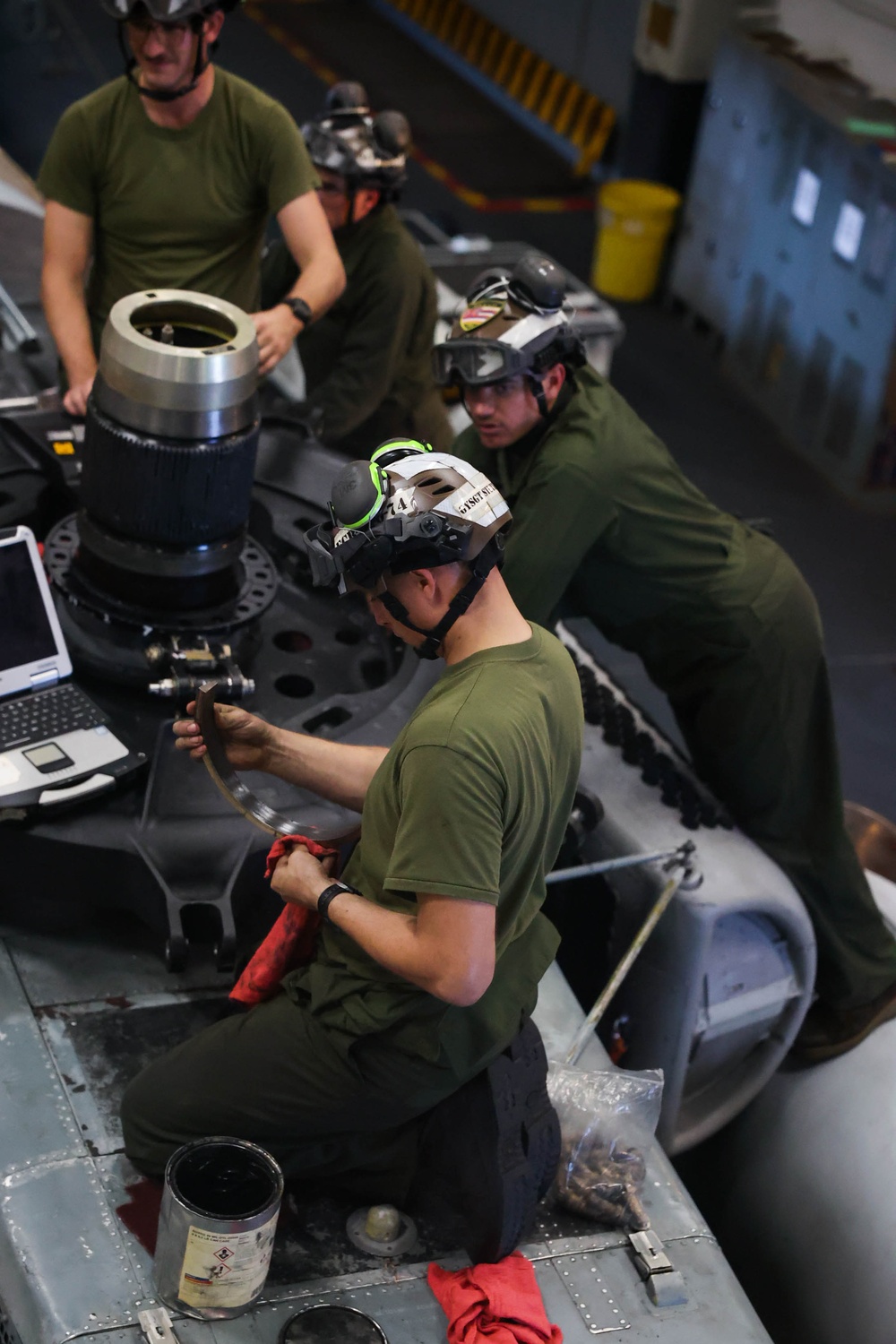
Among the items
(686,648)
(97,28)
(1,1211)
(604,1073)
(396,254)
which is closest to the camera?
(1,1211)

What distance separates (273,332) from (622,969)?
1.91 m

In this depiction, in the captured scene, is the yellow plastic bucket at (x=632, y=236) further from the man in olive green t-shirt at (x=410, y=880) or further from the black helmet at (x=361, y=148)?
the man in olive green t-shirt at (x=410, y=880)

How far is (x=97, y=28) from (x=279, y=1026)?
1151 centimetres

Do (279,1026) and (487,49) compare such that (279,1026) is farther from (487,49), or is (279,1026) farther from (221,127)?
(487,49)

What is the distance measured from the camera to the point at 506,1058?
2.90 meters

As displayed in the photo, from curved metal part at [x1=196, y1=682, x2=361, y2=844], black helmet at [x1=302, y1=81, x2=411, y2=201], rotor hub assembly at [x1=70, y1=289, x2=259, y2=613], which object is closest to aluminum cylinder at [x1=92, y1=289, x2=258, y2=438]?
rotor hub assembly at [x1=70, y1=289, x2=259, y2=613]

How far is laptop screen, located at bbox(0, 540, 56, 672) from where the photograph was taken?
3.38 metres

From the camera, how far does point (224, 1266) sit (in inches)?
102

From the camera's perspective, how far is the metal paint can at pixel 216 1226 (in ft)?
8.36

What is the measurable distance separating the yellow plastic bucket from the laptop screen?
6953mm

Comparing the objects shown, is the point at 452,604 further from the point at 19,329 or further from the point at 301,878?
the point at 19,329

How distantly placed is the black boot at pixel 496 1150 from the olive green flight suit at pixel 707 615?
3.84ft

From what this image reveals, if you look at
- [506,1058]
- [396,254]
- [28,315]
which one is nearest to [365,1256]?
[506,1058]

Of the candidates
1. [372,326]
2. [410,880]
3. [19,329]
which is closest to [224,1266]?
[410,880]
